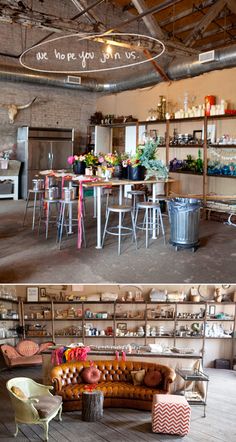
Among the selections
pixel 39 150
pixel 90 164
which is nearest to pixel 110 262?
pixel 90 164

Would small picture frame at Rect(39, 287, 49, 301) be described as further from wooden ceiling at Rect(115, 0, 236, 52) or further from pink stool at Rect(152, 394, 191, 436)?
wooden ceiling at Rect(115, 0, 236, 52)

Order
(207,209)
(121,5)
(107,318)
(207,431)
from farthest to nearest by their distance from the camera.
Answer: (121,5) < (207,209) < (107,318) < (207,431)

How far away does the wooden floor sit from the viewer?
4668 mm

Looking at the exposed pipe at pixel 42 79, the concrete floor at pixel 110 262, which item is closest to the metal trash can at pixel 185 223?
the concrete floor at pixel 110 262

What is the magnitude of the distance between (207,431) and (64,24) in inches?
302

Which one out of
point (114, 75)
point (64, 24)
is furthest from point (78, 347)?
point (114, 75)

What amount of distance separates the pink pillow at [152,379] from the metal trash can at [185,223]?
1.69 m

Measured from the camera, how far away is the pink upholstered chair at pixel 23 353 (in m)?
7.32

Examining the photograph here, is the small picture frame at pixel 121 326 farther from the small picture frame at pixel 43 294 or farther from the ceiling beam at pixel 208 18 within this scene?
the ceiling beam at pixel 208 18

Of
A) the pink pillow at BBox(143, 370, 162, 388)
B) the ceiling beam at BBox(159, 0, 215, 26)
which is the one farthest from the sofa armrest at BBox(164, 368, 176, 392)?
the ceiling beam at BBox(159, 0, 215, 26)

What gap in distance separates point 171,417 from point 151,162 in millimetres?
3571

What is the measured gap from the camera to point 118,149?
1266 centimetres

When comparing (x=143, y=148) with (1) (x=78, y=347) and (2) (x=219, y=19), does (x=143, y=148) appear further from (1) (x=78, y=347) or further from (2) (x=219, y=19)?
(2) (x=219, y=19)

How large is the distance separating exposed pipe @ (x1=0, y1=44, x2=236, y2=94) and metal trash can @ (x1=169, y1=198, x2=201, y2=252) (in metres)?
4.10
